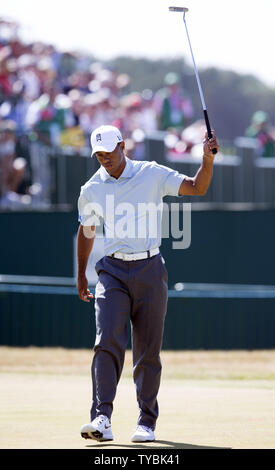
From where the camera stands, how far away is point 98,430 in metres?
5.65

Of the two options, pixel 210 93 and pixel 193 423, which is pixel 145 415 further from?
pixel 210 93

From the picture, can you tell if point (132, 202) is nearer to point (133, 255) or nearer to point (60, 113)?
point (133, 255)

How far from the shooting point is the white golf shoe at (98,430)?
563 cm

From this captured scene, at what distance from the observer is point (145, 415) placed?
6.00 metres

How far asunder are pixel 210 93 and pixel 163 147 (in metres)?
66.2

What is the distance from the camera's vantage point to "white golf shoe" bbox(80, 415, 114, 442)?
5.63m

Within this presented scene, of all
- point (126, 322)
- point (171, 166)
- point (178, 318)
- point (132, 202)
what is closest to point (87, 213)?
point (132, 202)

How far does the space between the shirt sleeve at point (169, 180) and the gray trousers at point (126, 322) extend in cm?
40

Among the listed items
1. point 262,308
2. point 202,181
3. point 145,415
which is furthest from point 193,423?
point 262,308

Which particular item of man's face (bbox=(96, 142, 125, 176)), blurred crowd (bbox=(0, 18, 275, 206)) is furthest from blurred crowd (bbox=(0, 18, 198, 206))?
man's face (bbox=(96, 142, 125, 176))

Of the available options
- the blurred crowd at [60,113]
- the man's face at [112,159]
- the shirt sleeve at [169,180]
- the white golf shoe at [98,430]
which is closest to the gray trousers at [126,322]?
the white golf shoe at [98,430]

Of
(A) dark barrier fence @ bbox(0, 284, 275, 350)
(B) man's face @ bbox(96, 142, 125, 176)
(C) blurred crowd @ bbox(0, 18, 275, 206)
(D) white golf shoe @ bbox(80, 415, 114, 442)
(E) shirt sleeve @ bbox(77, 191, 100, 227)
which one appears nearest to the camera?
(D) white golf shoe @ bbox(80, 415, 114, 442)

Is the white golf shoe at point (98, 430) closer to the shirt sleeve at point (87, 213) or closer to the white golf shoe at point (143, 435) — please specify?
the white golf shoe at point (143, 435)

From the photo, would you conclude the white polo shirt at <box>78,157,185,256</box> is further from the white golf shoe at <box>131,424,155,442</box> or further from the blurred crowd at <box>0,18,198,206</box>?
the blurred crowd at <box>0,18,198,206</box>
